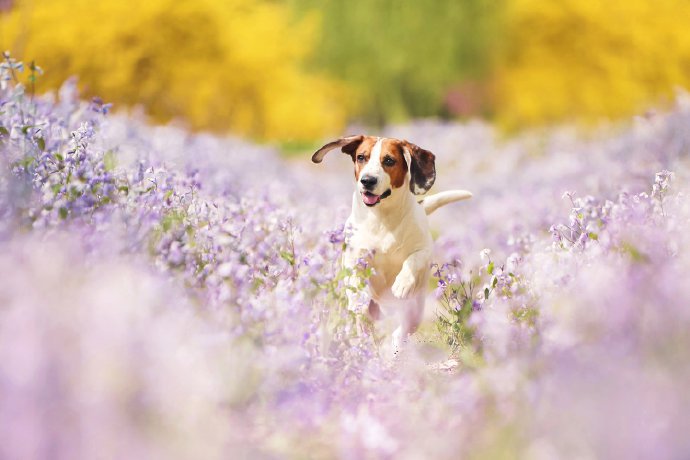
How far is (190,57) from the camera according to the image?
48.8 feet

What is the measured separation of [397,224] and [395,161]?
0.34m

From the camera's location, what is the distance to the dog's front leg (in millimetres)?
3621

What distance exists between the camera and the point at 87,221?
2.88 m

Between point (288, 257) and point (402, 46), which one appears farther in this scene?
point (402, 46)

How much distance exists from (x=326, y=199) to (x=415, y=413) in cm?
583

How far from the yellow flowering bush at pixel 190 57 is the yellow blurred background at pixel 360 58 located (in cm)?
A: 3

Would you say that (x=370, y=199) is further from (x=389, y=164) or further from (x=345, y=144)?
(x=345, y=144)

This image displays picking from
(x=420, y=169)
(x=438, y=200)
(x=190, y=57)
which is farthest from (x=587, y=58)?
(x=420, y=169)

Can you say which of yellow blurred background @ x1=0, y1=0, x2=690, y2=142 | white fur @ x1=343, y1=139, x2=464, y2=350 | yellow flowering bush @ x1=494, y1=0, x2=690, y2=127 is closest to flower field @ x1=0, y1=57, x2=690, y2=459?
white fur @ x1=343, y1=139, x2=464, y2=350

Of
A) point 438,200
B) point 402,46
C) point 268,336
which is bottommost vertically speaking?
point 268,336

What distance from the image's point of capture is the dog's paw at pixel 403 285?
3.62 m

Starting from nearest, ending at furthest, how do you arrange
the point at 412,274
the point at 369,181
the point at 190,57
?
the point at 369,181, the point at 412,274, the point at 190,57

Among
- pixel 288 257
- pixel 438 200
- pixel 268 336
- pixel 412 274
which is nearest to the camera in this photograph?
pixel 268 336

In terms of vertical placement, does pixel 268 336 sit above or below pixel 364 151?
below
